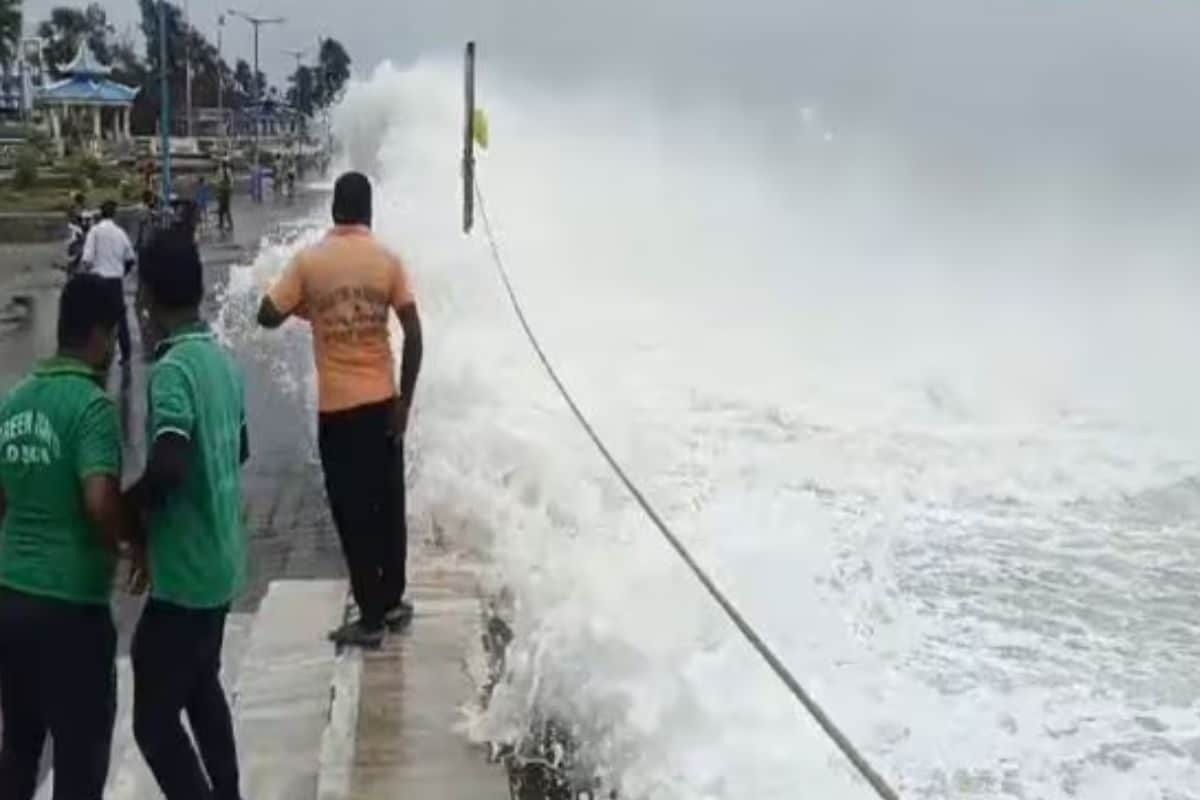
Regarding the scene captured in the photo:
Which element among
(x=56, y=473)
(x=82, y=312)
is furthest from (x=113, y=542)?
(x=82, y=312)

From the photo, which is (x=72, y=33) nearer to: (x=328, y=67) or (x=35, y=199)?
(x=328, y=67)

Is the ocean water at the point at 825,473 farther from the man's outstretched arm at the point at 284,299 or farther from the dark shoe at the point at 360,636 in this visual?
the man's outstretched arm at the point at 284,299

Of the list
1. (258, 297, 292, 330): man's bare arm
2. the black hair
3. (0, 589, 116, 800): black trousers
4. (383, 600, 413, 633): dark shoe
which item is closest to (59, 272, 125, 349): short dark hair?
(0, 589, 116, 800): black trousers

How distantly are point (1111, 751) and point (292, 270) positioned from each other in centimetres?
334

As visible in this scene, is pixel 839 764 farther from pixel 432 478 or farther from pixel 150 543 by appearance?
pixel 432 478

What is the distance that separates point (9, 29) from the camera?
3460 inches

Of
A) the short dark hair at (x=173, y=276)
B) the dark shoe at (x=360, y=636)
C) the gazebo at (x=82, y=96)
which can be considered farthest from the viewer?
the gazebo at (x=82, y=96)

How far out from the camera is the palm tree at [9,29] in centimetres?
8475

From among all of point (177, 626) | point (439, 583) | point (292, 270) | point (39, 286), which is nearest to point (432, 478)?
point (439, 583)

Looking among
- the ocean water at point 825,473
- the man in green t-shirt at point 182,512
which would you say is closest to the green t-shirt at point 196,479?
the man in green t-shirt at point 182,512

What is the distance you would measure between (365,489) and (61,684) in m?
1.90

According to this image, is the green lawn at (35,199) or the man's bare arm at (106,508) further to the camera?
the green lawn at (35,199)

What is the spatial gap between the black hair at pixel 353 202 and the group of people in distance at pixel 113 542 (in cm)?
131

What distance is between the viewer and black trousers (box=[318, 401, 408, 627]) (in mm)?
5922
